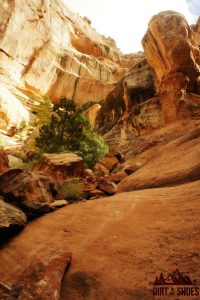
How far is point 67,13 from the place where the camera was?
188ft

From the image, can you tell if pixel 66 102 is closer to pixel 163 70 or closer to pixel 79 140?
pixel 79 140

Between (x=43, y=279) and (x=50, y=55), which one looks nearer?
(x=43, y=279)

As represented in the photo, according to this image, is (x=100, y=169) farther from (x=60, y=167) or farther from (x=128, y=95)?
(x=128, y=95)

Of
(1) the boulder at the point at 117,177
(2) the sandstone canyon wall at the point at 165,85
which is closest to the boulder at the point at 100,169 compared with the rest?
(1) the boulder at the point at 117,177

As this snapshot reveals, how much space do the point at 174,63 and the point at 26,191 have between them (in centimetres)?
1565

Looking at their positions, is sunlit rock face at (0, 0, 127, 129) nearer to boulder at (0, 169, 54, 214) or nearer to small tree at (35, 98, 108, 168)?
small tree at (35, 98, 108, 168)

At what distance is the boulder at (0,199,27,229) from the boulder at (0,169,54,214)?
46 cm

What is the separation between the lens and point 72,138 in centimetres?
1623

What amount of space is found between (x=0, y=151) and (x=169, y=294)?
27.6ft

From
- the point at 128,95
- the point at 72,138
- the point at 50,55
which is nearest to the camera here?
the point at 72,138

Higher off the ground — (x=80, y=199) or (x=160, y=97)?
(x=160, y=97)

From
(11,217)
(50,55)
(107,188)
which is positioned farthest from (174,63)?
(50,55)

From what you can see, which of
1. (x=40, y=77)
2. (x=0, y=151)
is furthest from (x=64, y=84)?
(x=0, y=151)

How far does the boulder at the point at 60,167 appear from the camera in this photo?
10.8m
